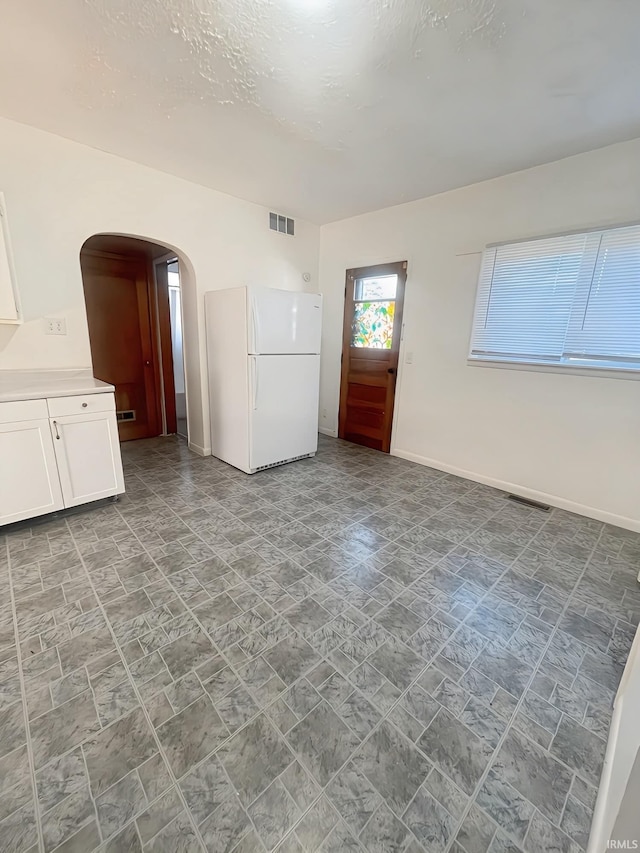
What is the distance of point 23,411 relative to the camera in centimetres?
220

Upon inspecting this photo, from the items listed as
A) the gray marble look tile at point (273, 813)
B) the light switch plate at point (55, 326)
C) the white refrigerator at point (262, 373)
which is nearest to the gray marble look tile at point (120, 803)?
the gray marble look tile at point (273, 813)

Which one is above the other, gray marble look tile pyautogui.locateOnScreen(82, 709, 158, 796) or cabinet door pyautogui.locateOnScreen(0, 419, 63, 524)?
cabinet door pyautogui.locateOnScreen(0, 419, 63, 524)

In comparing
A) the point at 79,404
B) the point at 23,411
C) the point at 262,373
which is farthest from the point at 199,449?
the point at 23,411

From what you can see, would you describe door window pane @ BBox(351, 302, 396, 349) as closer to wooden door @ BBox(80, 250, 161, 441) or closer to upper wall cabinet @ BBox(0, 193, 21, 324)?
wooden door @ BBox(80, 250, 161, 441)

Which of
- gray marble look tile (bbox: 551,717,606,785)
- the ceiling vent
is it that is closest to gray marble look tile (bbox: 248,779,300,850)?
gray marble look tile (bbox: 551,717,606,785)

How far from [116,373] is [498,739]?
4.59 metres

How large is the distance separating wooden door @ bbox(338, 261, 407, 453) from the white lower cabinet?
2753 mm

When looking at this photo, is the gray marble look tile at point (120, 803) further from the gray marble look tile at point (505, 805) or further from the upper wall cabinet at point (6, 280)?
the upper wall cabinet at point (6, 280)

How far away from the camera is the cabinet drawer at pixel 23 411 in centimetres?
213

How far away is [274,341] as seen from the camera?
3258 mm

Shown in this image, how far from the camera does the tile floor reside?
102 centimetres

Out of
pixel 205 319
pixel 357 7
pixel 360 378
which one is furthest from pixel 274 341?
pixel 357 7

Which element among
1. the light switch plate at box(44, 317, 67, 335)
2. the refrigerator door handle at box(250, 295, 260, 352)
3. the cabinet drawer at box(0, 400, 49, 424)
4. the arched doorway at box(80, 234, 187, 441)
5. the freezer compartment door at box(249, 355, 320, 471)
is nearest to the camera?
the cabinet drawer at box(0, 400, 49, 424)

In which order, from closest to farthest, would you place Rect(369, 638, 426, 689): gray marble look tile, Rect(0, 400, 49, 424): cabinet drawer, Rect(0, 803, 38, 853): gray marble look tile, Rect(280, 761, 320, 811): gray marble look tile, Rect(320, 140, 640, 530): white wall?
Rect(0, 803, 38, 853): gray marble look tile → Rect(280, 761, 320, 811): gray marble look tile → Rect(369, 638, 426, 689): gray marble look tile → Rect(0, 400, 49, 424): cabinet drawer → Rect(320, 140, 640, 530): white wall
